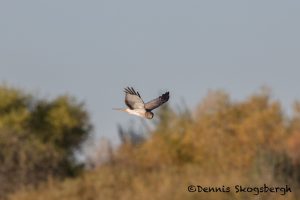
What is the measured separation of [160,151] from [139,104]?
44116 mm

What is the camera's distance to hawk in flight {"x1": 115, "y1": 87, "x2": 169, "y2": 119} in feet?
38.6

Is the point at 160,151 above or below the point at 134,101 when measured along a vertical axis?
above

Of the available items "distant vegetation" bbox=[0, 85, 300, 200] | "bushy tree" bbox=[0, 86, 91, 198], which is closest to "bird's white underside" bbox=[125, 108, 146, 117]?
"distant vegetation" bbox=[0, 85, 300, 200]

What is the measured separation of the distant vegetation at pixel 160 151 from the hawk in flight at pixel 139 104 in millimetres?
22457

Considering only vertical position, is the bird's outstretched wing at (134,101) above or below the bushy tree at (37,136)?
below

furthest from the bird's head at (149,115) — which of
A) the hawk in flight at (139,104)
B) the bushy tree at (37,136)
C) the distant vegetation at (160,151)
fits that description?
the bushy tree at (37,136)

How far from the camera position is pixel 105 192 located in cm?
4178

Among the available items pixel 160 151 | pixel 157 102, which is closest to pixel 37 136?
pixel 160 151

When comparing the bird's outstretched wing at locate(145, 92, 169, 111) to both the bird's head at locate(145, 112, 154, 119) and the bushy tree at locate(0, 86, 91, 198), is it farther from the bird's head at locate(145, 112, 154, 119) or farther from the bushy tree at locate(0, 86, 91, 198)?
the bushy tree at locate(0, 86, 91, 198)

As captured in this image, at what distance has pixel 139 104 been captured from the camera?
11.9 meters

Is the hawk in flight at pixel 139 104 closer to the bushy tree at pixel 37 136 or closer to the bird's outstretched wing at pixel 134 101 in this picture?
the bird's outstretched wing at pixel 134 101

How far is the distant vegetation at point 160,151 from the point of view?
133 ft

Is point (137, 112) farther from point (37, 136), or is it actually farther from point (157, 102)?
point (37, 136)

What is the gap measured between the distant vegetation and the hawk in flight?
73.7 ft
